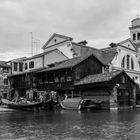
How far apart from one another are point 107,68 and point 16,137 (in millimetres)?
37071

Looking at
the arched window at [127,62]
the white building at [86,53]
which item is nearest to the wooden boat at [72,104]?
the white building at [86,53]

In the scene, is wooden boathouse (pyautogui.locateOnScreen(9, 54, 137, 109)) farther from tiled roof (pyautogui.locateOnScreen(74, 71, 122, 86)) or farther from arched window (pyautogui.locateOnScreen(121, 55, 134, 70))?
arched window (pyautogui.locateOnScreen(121, 55, 134, 70))

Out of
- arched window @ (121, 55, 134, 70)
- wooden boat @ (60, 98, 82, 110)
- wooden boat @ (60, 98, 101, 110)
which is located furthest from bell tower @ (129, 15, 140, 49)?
wooden boat @ (60, 98, 82, 110)

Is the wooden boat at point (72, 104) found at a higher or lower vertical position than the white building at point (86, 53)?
lower

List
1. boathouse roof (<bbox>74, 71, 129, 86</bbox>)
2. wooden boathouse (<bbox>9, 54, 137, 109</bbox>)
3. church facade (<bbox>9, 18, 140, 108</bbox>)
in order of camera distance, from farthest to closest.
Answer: church facade (<bbox>9, 18, 140, 108</bbox>), wooden boathouse (<bbox>9, 54, 137, 109</bbox>), boathouse roof (<bbox>74, 71, 129, 86</bbox>)

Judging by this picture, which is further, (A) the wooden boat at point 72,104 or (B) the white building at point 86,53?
(B) the white building at point 86,53

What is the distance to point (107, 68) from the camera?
166 ft

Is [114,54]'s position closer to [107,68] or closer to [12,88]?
[107,68]

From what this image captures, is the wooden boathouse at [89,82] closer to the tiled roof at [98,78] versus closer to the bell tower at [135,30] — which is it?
the tiled roof at [98,78]

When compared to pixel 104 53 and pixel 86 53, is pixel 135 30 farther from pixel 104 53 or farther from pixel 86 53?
pixel 86 53

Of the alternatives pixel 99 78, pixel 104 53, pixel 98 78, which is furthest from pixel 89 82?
pixel 104 53

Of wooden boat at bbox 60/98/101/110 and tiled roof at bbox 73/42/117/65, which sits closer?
wooden boat at bbox 60/98/101/110

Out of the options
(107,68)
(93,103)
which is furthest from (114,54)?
(93,103)

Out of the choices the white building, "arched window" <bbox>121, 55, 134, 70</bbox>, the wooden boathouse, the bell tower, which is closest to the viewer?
the wooden boathouse
